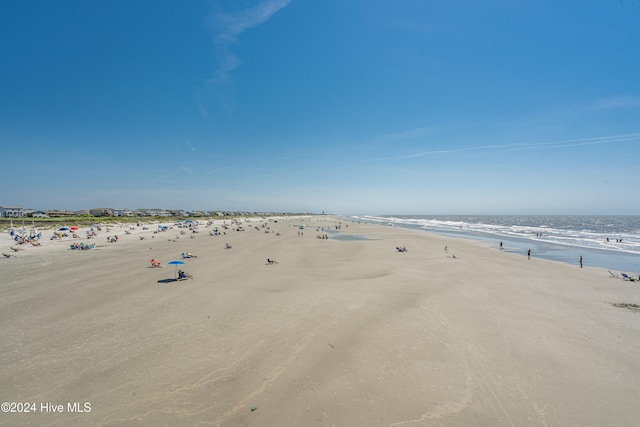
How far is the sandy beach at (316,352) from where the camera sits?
6.35 meters

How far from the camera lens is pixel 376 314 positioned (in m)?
12.1

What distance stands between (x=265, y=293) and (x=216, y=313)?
3358 millimetres

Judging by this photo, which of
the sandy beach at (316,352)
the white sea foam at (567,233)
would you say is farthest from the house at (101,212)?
the white sea foam at (567,233)

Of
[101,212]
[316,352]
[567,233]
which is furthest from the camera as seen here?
[101,212]

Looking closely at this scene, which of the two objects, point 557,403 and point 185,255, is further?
point 185,255

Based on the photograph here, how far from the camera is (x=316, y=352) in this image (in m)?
8.80

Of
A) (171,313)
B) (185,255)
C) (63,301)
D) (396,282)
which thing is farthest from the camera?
(185,255)

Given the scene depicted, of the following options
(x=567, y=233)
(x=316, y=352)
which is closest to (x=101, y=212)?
(x=316, y=352)

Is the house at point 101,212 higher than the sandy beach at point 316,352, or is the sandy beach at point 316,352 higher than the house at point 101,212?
the house at point 101,212

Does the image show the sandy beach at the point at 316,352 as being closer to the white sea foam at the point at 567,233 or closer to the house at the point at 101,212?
the white sea foam at the point at 567,233

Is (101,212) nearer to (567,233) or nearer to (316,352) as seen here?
(316,352)

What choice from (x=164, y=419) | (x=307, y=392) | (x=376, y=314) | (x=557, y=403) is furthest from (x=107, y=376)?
(x=557, y=403)

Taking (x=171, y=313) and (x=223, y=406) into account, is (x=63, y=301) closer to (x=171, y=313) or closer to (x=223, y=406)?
(x=171, y=313)

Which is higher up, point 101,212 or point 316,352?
point 101,212
